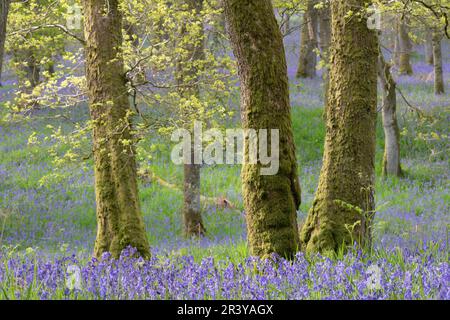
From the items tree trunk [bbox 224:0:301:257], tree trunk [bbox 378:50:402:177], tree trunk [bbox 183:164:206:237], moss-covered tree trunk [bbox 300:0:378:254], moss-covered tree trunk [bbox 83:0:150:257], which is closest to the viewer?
tree trunk [bbox 224:0:301:257]

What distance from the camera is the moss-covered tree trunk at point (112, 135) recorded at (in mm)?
8164

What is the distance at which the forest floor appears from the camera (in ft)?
14.0

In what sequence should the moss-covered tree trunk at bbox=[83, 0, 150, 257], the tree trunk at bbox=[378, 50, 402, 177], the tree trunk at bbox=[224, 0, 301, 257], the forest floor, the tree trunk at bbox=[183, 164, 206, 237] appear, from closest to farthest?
1. the forest floor
2. the tree trunk at bbox=[224, 0, 301, 257]
3. the moss-covered tree trunk at bbox=[83, 0, 150, 257]
4. the tree trunk at bbox=[183, 164, 206, 237]
5. the tree trunk at bbox=[378, 50, 402, 177]

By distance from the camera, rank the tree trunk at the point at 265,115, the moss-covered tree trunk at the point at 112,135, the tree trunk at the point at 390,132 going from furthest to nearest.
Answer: the tree trunk at the point at 390,132, the moss-covered tree trunk at the point at 112,135, the tree trunk at the point at 265,115

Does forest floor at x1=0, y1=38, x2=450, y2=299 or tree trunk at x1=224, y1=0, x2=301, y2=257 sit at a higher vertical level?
tree trunk at x1=224, y1=0, x2=301, y2=257

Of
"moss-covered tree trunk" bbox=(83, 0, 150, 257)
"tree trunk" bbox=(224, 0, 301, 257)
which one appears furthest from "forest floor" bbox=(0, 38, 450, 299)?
"moss-covered tree trunk" bbox=(83, 0, 150, 257)

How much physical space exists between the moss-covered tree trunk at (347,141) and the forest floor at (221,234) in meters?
0.42

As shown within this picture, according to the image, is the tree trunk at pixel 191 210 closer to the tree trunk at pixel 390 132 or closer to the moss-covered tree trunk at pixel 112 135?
the moss-covered tree trunk at pixel 112 135

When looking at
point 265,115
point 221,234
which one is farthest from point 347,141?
point 221,234

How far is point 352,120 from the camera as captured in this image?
7328 mm

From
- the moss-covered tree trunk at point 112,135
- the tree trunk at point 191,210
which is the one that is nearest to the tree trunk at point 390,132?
the tree trunk at point 191,210

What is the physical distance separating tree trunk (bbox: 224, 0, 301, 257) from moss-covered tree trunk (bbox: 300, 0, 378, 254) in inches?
46.1

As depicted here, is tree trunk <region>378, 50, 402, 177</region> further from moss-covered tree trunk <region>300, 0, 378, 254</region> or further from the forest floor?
moss-covered tree trunk <region>300, 0, 378, 254</region>
